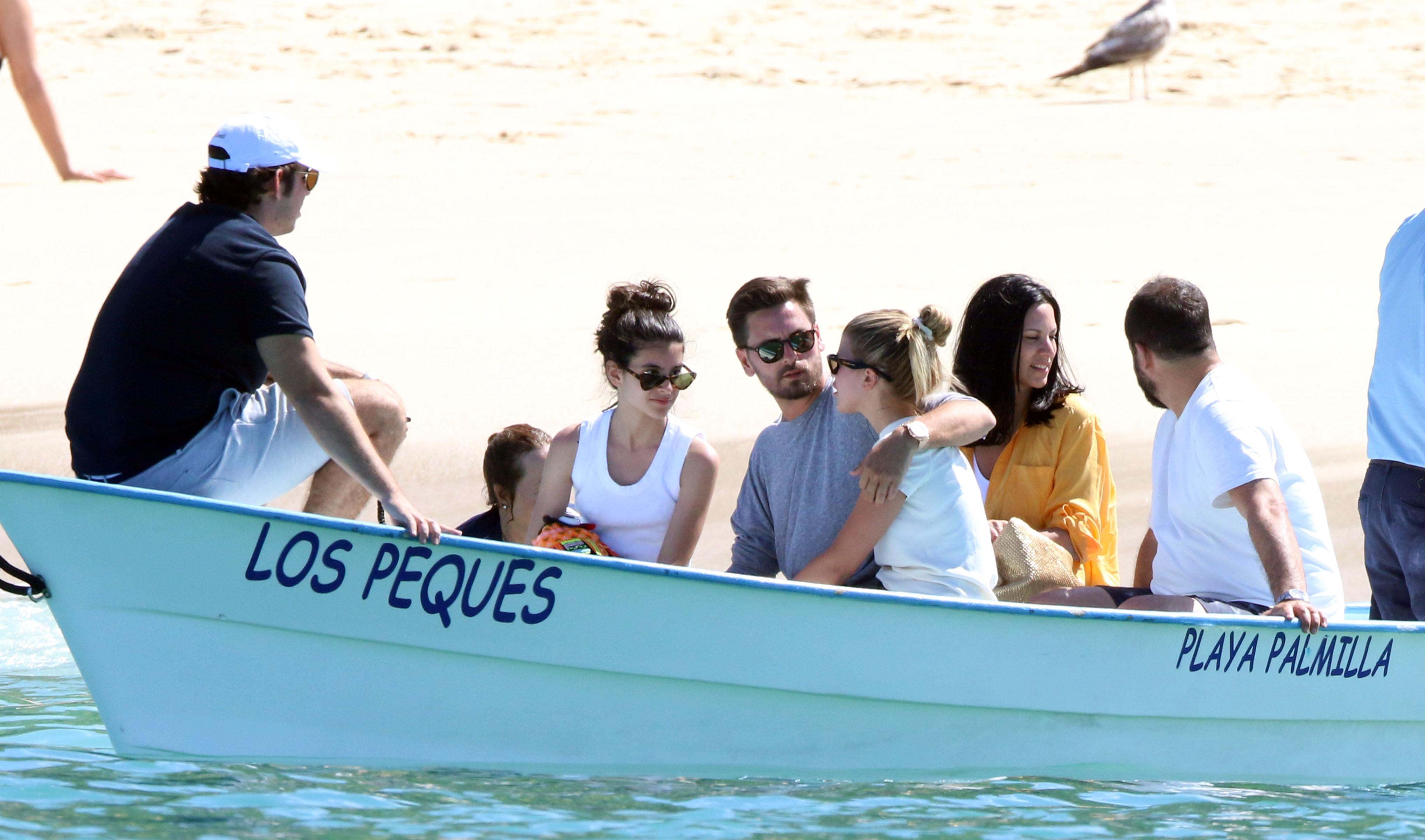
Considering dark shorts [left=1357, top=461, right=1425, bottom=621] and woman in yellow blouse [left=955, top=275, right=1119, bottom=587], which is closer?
dark shorts [left=1357, top=461, right=1425, bottom=621]

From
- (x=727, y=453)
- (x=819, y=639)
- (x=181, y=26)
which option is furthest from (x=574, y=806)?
(x=181, y=26)

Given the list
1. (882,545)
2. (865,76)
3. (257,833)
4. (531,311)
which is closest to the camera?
(257,833)

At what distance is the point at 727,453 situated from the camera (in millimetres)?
7145

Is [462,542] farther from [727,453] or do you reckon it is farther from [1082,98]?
[1082,98]

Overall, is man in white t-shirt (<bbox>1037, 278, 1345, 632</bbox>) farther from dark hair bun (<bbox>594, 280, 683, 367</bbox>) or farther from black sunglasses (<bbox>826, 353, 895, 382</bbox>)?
dark hair bun (<bbox>594, 280, 683, 367</bbox>)

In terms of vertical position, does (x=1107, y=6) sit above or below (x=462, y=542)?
above

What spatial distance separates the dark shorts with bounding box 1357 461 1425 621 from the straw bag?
74 centimetres

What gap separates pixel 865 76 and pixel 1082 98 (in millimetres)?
2048

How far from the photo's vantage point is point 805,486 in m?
4.12

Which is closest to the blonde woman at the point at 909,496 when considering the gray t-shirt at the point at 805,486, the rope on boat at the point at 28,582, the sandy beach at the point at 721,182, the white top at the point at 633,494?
the gray t-shirt at the point at 805,486

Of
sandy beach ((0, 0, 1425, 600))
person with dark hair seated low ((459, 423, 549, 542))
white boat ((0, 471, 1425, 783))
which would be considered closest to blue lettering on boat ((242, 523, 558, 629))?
white boat ((0, 471, 1425, 783))

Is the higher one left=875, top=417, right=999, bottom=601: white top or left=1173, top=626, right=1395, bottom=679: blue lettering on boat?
left=875, top=417, right=999, bottom=601: white top

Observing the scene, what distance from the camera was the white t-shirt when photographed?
379cm

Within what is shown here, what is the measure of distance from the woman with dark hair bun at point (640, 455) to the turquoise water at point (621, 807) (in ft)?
2.22
